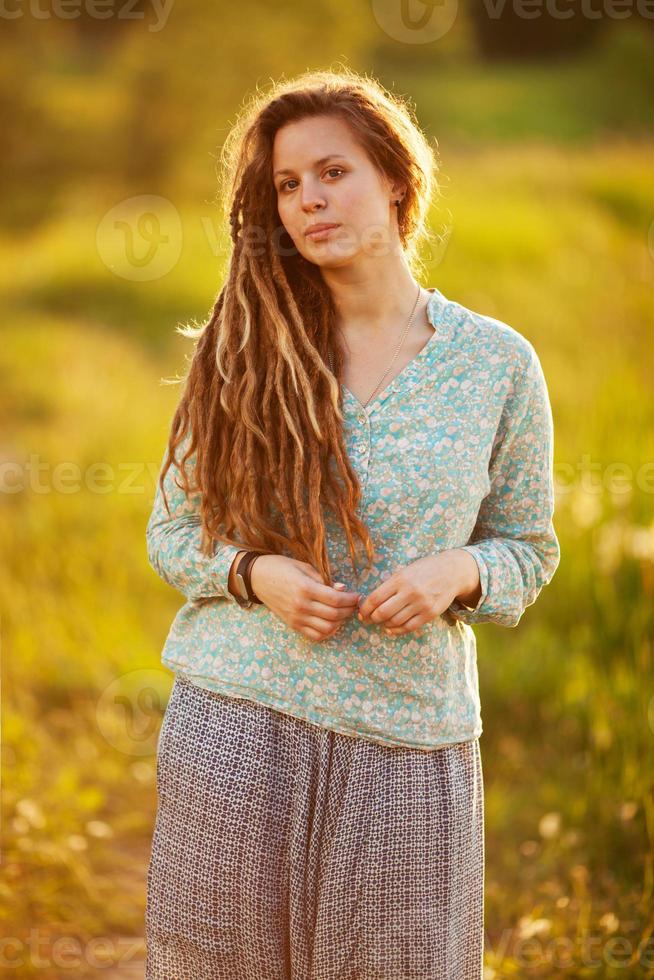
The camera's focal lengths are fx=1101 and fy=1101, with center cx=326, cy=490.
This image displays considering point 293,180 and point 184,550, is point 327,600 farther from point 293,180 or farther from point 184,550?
point 293,180

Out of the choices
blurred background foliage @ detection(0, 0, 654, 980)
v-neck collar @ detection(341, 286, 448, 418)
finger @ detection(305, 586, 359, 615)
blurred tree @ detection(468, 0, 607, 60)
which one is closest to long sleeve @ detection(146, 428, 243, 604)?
finger @ detection(305, 586, 359, 615)

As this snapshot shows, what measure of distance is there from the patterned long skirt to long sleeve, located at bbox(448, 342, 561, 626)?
0.76ft

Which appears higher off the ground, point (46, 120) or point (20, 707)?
point (46, 120)

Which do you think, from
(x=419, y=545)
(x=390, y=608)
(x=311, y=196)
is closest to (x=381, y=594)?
(x=390, y=608)

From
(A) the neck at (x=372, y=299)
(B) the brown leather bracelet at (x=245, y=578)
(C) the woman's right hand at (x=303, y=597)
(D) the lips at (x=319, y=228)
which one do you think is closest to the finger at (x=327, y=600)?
(C) the woman's right hand at (x=303, y=597)

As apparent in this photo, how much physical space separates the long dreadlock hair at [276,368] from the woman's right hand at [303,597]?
0.05m

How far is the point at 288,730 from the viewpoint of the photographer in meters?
1.60

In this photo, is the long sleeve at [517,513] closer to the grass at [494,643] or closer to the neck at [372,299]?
the neck at [372,299]

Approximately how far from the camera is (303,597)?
149 cm

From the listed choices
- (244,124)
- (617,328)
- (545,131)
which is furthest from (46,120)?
(244,124)

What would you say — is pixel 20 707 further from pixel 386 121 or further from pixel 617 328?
pixel 617 328

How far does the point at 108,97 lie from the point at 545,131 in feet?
15.9

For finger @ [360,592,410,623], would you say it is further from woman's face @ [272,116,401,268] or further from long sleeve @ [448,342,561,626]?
woman's face @ [272,116,401,268]

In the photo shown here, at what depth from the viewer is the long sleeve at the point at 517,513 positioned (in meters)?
1.59
